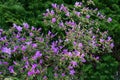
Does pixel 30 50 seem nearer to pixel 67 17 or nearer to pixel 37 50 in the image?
pixel 37 50

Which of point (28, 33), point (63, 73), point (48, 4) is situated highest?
point (48, 4)

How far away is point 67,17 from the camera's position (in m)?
3.96

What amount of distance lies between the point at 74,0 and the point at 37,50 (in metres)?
1.19

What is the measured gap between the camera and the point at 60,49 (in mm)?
3629

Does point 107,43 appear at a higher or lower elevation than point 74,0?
lower

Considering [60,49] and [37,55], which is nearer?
[37,55]

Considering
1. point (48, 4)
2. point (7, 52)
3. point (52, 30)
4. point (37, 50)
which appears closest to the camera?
point (7, 52)

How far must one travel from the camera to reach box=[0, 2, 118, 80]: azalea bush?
3375mm

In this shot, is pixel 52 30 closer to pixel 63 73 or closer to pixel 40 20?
pixel 40 20

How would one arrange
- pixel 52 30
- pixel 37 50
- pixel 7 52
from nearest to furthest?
pixel 7 52 → pixel 37 50 → pixel 52 30

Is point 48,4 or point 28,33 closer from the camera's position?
point 28,33

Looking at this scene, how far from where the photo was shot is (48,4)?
13.5ft

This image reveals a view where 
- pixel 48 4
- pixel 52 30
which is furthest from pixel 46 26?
pixel 48 4

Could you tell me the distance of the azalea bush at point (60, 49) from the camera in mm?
3375
